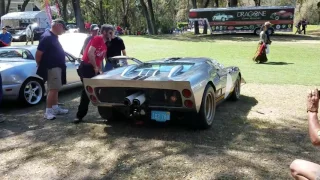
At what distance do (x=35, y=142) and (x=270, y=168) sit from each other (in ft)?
10.6

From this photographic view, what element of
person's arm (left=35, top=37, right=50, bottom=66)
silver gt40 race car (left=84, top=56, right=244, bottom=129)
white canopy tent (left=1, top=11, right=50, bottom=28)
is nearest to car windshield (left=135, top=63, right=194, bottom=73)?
silver gt40 race car (left=84, top=56, right=244, bottom=129)

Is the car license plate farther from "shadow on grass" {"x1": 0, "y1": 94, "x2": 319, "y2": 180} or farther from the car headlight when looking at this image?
the car headlight

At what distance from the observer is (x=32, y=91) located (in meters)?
7.61

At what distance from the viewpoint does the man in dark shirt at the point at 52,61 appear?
244 inches

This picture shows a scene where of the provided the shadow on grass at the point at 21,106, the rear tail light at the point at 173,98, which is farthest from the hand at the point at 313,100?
the shadow on grass at the point at 21,106

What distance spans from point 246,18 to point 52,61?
32293 mm

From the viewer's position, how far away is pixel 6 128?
19.8 ft

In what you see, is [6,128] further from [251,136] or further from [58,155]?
[251,136]

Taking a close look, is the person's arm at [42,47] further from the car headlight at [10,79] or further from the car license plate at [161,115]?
the car license plate at [161,115]

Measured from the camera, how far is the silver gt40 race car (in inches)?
198

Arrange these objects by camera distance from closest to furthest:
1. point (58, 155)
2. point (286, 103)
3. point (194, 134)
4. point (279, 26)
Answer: point (58, 155) → point (194, 134) → point (286, 103) → point (279, 26)

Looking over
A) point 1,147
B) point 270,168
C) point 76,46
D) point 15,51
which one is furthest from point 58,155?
point 76,46

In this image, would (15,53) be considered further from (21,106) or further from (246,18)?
(246,18)

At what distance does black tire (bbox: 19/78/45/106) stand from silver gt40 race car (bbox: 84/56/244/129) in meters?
2.23
